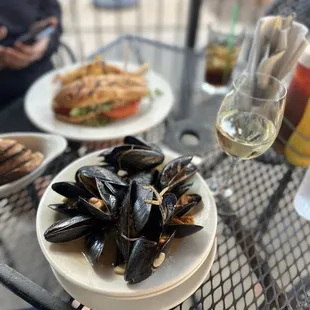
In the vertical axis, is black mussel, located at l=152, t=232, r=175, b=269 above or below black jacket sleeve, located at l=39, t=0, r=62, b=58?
above

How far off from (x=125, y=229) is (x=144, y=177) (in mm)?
135

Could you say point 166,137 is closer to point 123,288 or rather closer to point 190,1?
point 123,288

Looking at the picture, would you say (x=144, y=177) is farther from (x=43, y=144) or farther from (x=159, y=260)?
(x=43, y=144)

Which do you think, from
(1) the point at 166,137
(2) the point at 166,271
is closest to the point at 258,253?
(2) the point at 166,271

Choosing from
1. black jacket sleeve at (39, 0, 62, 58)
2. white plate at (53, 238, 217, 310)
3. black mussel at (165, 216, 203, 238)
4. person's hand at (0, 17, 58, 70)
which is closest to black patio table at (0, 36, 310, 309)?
white plate at (53, 238, 217, 310)

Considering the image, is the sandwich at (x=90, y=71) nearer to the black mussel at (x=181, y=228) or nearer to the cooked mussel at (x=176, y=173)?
the cooked mussel at (x=176, y=173)

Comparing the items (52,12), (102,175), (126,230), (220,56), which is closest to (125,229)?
(126,230)

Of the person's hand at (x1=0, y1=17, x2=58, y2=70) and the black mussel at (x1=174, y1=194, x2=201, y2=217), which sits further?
the person's hand at (x1=0, y1=17, x2=58, y2=70)

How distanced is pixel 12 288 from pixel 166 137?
566 mm

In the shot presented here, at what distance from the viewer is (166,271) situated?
0.59m

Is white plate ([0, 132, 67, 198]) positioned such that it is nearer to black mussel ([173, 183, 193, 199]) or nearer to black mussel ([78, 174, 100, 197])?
black mussel ([78, 174, 100, 197])

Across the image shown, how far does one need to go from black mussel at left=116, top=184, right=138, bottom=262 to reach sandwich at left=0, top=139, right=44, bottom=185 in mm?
283

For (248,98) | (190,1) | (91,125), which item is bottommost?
(91,125)

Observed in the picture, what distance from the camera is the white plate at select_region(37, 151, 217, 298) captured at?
0.56 meters
